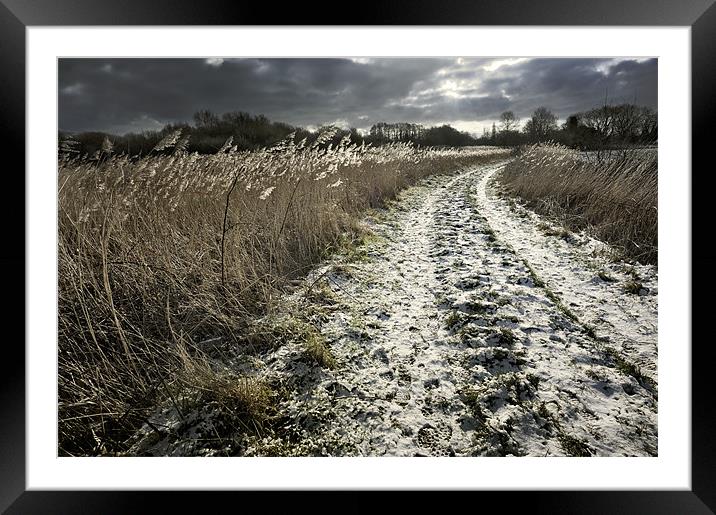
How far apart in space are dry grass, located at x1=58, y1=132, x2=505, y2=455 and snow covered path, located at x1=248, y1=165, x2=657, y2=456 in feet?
0.65

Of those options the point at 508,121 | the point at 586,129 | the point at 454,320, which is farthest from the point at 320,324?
the point at 586,129

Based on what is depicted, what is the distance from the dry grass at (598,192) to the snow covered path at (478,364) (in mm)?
231

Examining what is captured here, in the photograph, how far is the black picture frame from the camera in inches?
46.4

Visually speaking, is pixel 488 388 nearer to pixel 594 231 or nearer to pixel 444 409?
pixel 444 409

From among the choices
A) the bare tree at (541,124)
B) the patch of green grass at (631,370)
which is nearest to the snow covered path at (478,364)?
the patch of green grass at (631,370)

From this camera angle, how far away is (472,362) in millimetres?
1480

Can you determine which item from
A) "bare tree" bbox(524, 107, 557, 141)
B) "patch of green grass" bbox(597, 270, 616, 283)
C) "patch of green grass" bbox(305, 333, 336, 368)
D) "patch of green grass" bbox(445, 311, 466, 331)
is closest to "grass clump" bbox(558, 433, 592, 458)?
"patch of green grass" bbox(445, 311, 466, 331)

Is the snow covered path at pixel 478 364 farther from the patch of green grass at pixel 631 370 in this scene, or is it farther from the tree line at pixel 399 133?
the tree line at pixel 399 133

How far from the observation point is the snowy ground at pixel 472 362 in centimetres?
120

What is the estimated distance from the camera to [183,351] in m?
1.34
